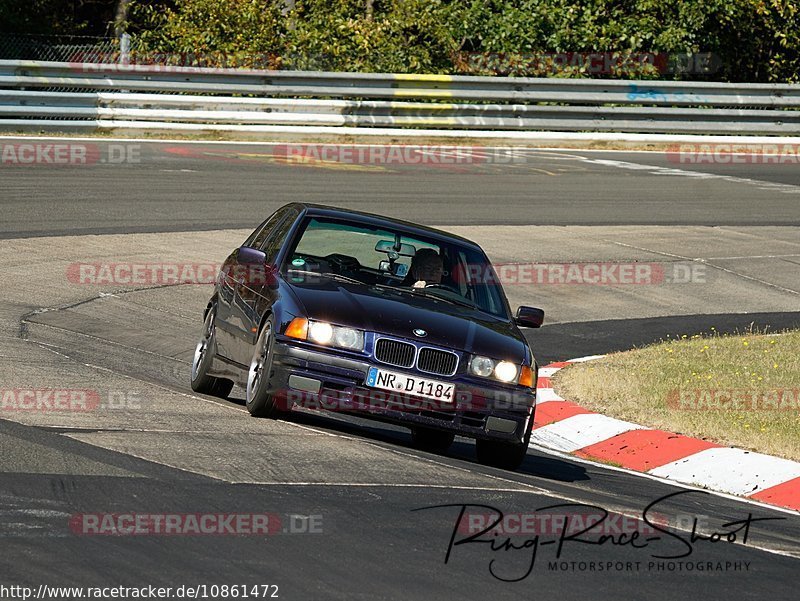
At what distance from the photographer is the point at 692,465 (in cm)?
960

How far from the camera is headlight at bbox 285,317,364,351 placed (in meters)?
8.69

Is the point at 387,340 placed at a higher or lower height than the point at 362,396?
higher

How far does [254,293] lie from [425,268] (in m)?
1.19

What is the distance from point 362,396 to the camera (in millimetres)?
8609

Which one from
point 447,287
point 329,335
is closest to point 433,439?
point 447,287

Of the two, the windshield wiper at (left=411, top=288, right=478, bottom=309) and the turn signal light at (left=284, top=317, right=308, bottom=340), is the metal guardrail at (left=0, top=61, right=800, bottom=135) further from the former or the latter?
the turn signal light at (left=284, top=317, right=308, bottom=340)

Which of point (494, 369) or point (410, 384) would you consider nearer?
point (410, 384)

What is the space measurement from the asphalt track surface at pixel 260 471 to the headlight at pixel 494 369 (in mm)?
569

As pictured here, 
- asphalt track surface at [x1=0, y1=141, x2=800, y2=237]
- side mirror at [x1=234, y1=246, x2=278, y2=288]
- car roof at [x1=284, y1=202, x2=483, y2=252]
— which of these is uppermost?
car roof at [x1=284, y1=202, x2=483, y2=252]

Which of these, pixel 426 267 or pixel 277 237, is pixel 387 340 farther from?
pixel 277 237

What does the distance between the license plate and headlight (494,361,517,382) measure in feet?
1.13

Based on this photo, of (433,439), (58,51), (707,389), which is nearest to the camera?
(433,439)

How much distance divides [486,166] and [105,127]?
6296mm

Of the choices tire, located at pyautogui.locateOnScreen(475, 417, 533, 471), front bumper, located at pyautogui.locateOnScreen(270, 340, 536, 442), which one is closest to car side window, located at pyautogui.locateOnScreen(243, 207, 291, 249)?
front bumper, located at pyautogui.locateOnScreen(270, 340, 536, 442)
